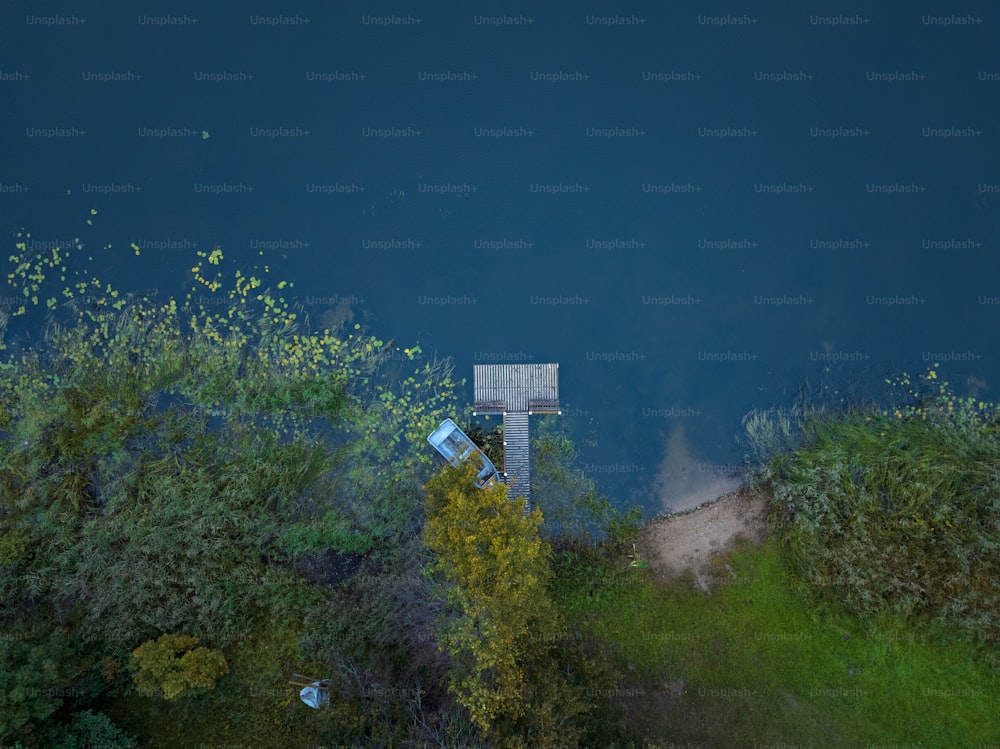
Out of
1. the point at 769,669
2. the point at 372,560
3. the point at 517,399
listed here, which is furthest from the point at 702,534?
the point at 372,560

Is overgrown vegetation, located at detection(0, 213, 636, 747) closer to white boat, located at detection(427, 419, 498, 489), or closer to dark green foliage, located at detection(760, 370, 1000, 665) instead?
white boat, located at detection(427, 419, 498, 489)

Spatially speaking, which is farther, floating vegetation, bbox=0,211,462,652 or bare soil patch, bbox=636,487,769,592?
bare soil patch, bbox=636,487,769,592

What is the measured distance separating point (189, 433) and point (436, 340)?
746cm

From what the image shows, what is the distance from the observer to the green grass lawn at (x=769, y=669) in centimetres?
1677

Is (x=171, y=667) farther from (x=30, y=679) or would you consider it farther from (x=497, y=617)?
(x=497, y=617)

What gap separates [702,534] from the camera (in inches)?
709

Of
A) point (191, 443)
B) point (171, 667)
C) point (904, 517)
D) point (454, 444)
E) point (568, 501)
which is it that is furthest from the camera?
point (568, 501)

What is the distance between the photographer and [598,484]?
59.9 ft

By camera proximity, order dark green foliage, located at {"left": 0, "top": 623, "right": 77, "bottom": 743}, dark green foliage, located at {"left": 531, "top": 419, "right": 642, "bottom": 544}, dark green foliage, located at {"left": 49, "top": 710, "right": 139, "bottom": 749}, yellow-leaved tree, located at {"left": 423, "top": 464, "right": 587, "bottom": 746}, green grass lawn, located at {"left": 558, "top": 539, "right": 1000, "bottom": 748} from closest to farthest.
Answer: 1. yellow-leaved tree, located at {"left": 423, "top": 464, "right": 587, "bottom": 746}
2. dark green foliage, located at {"left": 0, "top": 623, "right": 77, "bottom": 743}
3. dark green foliage, located at {"left": 49, "top": 710, "right": 139, "bottom": 749}
4. green grass lawn, located at {"left": 558, "top": 539, "right": 1000, "bottom": 748}
5. dark green foliage, located at {"left": 531, "top": 419, "right": 642, "bottom": 544}

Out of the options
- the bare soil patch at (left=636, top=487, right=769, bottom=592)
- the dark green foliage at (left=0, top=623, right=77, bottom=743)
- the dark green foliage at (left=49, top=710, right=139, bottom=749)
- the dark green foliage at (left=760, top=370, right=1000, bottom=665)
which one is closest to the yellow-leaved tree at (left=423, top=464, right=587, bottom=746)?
the bare soil patch at (left=636, top=487, right=769, bottom=592)

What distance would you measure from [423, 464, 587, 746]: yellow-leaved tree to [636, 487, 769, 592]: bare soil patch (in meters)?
4.23

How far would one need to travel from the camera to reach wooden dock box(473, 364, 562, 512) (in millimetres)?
→ 17906

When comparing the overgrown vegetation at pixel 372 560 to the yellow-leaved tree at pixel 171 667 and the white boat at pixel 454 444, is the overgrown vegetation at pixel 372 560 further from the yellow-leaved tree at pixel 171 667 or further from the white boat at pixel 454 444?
the white boat at pixel 454 444

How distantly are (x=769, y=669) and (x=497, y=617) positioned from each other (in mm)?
8287
